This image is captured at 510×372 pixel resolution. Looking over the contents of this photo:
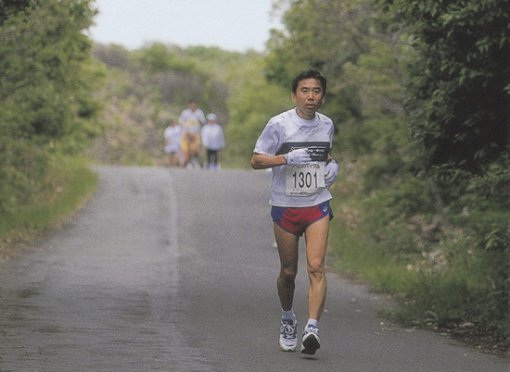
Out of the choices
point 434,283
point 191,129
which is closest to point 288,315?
point 434,283

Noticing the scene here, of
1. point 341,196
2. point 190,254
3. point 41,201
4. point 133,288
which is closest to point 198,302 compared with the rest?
point 133,288

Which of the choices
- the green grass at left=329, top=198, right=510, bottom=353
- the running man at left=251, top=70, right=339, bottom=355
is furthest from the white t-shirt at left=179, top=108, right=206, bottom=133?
the running man at left=251, top=70, right=339, bottom=355

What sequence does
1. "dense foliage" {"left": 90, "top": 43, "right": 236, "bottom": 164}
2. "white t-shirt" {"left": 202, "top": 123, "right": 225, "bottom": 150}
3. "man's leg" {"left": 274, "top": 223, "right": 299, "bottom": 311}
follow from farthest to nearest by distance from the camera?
"dense foliage" {"left": 90, "top": 43, "right": 236, "bottom": 164}, "white t-shirt" {"left": 202, "top": 123, "right": 225, "bottom": 150}, "man's leg" {"left": 274, "top": 223, "right": 299, "bottom": 311}

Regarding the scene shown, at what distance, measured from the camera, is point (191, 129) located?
41.8 meters

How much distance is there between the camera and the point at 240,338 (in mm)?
11102

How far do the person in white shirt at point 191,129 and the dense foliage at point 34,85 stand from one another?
17242mm

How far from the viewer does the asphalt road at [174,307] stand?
988 centimetres

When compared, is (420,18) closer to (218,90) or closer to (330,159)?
(330,159)

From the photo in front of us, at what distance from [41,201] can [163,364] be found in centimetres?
1562

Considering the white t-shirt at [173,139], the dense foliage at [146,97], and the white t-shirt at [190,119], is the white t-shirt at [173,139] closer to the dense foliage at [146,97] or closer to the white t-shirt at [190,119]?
the white t-shirt at [190,119]

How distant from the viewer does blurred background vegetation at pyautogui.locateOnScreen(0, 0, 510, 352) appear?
41.9 feet

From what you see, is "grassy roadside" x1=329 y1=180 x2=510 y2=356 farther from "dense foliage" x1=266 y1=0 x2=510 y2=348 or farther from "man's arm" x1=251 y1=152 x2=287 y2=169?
"man's arm" x1=251 y1=152 x2=287 y2=169

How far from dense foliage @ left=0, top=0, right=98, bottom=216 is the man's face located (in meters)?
7.99

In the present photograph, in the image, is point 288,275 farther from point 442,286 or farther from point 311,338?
point 442,286
